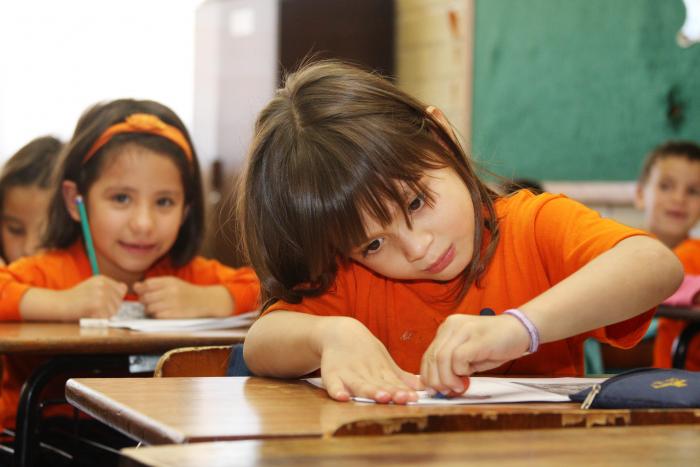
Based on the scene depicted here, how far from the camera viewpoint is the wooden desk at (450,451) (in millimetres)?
630

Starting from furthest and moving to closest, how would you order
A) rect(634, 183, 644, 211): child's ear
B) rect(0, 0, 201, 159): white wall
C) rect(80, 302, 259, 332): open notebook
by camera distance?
1. rect(0, 0, 201, 159): white wall
2. rect(634, 183, 644, 211): child's ear
3. rect(80, 302, 259, 332): open notebook

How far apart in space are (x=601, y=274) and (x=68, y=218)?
1.63m

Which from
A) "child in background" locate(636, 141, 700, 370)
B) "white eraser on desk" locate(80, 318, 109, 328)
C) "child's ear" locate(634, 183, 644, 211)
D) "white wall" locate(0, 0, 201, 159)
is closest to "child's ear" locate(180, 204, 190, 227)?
"white eraser on desk" locate(80, 318, 109, 328)

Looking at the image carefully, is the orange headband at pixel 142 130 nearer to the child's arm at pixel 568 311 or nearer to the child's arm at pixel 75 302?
the child's arm at pixel 75 302

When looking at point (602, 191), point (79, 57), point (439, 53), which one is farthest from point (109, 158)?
point (79, 57)

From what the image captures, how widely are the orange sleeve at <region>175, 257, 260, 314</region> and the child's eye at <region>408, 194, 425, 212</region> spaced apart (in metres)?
0.98

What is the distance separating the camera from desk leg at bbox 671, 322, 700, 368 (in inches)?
96.6

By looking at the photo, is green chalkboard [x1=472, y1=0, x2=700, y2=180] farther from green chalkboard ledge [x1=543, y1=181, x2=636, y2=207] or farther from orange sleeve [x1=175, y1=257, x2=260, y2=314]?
orange sleeve [x1=175, y1=257, x2=260, y2=314]

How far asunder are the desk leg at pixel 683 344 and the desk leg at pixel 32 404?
1443mm

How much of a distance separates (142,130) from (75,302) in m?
0.53

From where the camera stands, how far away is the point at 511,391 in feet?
3.32

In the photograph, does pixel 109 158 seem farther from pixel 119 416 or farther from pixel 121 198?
pixel 119 416

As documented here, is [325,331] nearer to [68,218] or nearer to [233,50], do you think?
[68,218]

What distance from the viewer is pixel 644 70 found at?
385 cm
